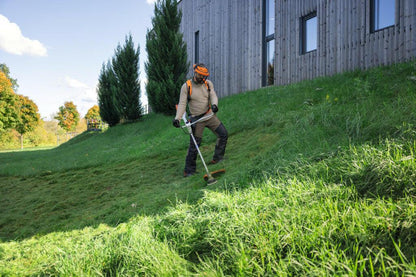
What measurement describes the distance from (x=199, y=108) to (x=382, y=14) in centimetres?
575

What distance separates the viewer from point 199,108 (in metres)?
5.62

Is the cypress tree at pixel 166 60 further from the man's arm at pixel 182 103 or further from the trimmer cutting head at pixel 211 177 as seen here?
the trimmer cutting head at pixel 211 177

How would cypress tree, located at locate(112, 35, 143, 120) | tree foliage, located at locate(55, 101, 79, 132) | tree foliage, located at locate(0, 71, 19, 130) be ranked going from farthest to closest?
tree foliage, located at locate(55, 101, 79, 132), tree foliage, located at locate(0, 71, 19, 130), cypress tree, located at locate(112, 35, 143, 120)

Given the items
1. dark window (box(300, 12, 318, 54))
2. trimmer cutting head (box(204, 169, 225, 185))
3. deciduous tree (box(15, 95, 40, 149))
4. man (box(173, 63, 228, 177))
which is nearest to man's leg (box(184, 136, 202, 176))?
man (box(173, 63, 228, 177))

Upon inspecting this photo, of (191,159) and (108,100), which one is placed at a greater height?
(108,100)

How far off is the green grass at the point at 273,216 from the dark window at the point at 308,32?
4450 millimetres

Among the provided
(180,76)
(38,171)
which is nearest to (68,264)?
(38,171)

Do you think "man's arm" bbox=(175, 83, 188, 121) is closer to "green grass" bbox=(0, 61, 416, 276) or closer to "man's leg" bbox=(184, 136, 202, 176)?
"man's leg" bbox=(184, 136, 202, 176)

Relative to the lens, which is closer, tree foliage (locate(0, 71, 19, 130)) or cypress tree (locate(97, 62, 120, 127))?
cypress tree (locate(97, 62, 120, 127))

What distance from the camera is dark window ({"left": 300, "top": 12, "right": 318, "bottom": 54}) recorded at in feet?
31.4

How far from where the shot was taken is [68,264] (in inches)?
83.3

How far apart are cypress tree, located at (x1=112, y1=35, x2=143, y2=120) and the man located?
13555 mm

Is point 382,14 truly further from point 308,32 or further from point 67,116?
point 67,116

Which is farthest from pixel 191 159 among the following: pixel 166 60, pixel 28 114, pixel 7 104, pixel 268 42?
pixel 28 114
